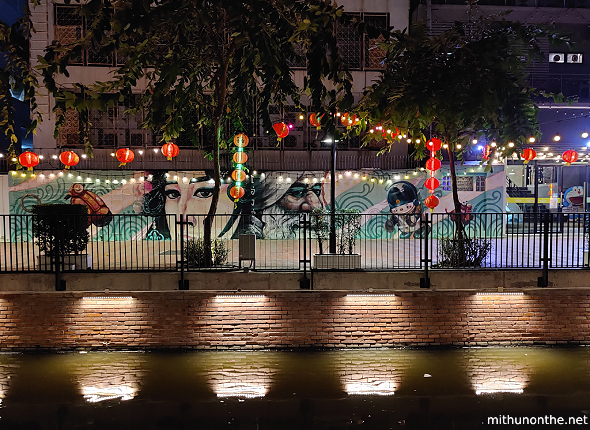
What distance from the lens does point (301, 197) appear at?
19016 millimetres

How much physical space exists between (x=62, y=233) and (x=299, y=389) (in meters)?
5.45

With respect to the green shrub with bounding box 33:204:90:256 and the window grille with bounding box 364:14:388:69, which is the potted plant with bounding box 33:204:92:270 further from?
the window grille with bounding box 364:14:388:69

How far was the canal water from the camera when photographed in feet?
20.6

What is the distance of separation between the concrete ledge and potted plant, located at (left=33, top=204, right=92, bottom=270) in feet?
1.35

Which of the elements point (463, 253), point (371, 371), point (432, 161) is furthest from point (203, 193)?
point (371, 371)

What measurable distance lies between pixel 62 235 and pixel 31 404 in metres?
3.25

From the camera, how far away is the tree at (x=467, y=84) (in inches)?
334

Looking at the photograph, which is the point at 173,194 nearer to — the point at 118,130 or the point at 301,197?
the point at 118,130

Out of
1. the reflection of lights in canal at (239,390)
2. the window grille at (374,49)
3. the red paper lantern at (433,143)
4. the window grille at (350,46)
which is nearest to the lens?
the reflection of lights in canal at (239,390)

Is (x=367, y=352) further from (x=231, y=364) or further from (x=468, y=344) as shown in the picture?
→ (x=231, y=364)

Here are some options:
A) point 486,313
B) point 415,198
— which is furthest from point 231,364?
point 415,198

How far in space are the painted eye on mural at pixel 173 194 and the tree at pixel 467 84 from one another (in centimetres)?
1099

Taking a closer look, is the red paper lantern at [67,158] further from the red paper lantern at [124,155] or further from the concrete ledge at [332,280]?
the concrete ledge at [332,280]

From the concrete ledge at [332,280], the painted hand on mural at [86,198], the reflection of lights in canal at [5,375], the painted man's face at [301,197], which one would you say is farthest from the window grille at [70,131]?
the reflection of lights in canal at [5,375]
